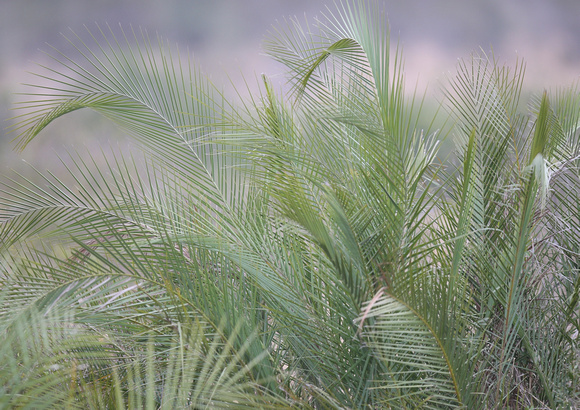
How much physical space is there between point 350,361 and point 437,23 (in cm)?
295

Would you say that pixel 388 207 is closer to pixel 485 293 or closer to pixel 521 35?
pixel 485 293

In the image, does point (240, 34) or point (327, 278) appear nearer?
point (327, 278)

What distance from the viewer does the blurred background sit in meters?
3.13

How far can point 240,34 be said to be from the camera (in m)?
3.32

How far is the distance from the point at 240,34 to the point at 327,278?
2569 mm

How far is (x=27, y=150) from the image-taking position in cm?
307

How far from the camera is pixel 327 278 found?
1.08 metres

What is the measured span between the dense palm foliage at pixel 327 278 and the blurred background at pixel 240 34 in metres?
1.81

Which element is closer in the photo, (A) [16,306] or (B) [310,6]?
(A) [16,306]

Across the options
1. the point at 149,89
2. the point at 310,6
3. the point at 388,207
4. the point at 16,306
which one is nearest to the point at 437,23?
the point at 310,6

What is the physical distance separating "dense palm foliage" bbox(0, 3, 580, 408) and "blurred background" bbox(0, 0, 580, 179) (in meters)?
1.81

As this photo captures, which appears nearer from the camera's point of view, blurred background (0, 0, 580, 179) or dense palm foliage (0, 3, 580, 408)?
dense palm foliage (0, 3, 580, 408)

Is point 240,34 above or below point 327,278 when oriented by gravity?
above

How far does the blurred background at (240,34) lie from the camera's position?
3127 millimetres
